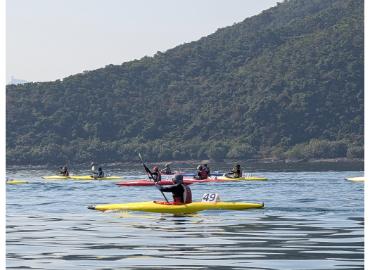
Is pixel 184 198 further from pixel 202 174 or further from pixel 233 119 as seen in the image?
pixel 233 119

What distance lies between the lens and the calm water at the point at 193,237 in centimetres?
2231

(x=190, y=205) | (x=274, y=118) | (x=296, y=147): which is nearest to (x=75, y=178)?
(x=190, y=205)

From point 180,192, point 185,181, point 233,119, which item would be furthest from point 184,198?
point 233,119

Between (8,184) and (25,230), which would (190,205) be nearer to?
(25,230)

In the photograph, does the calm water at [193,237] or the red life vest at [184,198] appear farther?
the red life vest at [184,198]

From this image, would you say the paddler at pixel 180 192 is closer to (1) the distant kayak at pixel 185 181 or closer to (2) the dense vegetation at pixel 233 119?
(1) the distant kayak at pixel 185 181

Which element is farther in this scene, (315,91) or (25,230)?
(315,91)

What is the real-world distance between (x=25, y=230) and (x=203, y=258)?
929 centimetres

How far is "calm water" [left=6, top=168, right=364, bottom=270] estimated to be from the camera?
22312 millimetres

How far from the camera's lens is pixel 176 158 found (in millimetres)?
167875

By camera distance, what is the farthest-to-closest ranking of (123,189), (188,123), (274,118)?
(188,123)
(274,118)
(123,189)

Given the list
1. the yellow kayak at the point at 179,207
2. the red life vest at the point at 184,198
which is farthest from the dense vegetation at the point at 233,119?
the red life vest at the point at 184,198

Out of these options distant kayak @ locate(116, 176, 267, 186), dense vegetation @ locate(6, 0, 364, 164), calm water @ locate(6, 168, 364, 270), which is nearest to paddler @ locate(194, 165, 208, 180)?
distant kayak @ locate(116, 176, 267, 186)

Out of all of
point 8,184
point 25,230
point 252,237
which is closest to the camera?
point 252,237
